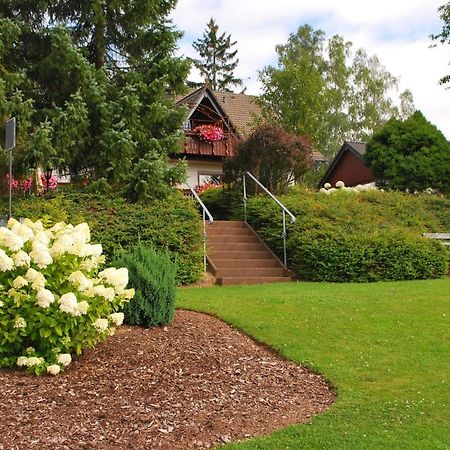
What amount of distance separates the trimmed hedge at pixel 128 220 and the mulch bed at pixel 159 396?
4600 millimetres

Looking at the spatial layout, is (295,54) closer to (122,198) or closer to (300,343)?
(122,198)

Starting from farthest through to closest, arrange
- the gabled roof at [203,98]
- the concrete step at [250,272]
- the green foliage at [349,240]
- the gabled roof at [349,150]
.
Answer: the gabled roof at [349,150] → the gabled roof at [203,98] → the green foliage at [349,240] → the concrete step at [250,272]

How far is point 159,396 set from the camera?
4992 mm

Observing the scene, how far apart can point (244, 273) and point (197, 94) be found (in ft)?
46.4

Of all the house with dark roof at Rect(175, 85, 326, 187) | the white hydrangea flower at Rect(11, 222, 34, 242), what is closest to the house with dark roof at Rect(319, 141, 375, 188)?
the house with dark roof at Rect(175, 85, 326, 187)

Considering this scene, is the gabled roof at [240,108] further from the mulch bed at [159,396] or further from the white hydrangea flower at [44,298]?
the white hydrangea flower at [44,298]

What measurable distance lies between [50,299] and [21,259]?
537 mm

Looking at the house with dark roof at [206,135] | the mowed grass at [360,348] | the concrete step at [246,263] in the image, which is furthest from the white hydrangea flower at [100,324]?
the house with dark roof at [206,135]

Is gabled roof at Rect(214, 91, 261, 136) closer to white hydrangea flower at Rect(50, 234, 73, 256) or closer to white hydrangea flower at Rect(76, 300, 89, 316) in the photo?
white hydrangea flower at Rect(50, 234, 73, 256)

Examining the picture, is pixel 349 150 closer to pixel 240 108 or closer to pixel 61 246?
pixel 240 108

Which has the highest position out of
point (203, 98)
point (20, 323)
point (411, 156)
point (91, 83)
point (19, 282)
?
point (203, 98)

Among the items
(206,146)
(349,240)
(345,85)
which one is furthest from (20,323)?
(345,85)

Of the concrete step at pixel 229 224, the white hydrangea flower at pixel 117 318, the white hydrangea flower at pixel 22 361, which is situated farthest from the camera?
the concrete step at pixel 229 224

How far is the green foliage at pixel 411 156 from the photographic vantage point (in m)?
19.5
